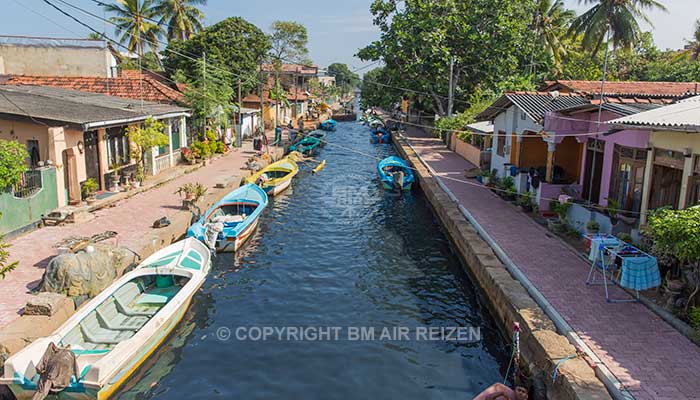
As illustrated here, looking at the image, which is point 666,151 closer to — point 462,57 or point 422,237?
point 422,237

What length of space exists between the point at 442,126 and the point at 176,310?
30.6 metres

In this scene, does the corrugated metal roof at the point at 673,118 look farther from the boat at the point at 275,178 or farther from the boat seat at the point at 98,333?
the boat at the point at 275,178

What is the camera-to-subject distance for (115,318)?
439 inches

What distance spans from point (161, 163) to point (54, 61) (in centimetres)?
1191

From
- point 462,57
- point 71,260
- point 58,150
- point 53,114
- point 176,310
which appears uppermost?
point 462,57

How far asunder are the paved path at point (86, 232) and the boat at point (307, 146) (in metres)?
14.0

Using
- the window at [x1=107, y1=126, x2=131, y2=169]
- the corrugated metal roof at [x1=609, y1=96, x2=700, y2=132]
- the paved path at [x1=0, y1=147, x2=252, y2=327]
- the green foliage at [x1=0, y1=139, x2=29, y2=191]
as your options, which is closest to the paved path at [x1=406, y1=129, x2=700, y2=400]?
the corrugated metal roof at [x1=609, y1=96, x2=700, y2=132]

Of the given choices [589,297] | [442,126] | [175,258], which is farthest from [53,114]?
[442,126]

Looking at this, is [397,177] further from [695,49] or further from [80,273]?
[695,49]

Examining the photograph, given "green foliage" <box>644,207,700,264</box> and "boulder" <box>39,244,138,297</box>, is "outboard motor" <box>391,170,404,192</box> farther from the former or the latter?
"green foliage" <box>644,207,700,264</box>

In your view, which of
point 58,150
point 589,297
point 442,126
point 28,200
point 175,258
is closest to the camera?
point 589,297

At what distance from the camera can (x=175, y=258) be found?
13375mm

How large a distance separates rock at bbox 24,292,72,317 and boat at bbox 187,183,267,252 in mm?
5592

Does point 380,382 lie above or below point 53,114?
below
